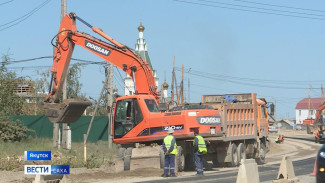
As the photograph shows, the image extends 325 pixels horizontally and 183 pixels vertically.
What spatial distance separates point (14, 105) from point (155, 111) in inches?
831

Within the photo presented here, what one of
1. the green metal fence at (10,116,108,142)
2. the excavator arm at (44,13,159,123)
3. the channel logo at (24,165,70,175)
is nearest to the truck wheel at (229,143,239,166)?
the excavator arm at (44,13,159,123)

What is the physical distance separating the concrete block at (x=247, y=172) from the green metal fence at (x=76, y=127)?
27.8m

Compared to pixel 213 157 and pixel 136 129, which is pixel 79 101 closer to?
pixel 136 129

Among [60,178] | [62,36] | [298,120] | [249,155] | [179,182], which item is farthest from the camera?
[298,120]

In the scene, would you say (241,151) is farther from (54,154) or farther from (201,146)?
(54,154)

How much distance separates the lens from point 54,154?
97.6 feet

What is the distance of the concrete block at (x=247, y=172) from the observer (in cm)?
1445

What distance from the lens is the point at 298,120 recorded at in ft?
640

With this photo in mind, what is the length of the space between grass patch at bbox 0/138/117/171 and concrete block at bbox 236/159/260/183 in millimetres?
7735

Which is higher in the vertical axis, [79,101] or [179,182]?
[79,101]

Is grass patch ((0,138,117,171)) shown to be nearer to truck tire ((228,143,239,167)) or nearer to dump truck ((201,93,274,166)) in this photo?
dump truck ((201,93,274,166))

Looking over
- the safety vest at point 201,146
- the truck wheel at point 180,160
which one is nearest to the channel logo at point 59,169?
the safety vest at point 201,146

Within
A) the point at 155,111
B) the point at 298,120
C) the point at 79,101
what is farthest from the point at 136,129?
the point at 298,120

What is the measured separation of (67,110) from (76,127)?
21660 millimetres
